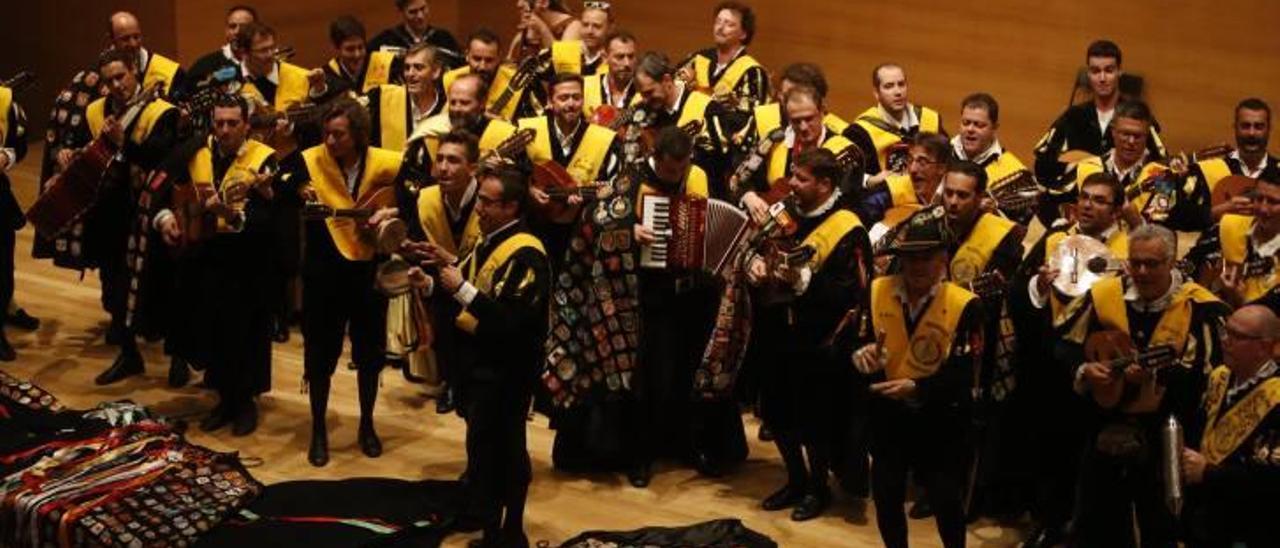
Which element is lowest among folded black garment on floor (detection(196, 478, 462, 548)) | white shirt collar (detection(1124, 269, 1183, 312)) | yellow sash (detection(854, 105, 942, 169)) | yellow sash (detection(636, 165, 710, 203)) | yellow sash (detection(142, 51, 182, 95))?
folded black garment on floor (detection(196, 478, 462, 548))

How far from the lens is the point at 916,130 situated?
8.89 meters

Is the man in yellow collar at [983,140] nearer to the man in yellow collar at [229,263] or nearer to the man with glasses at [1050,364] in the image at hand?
the man with glasses at [1050,364]

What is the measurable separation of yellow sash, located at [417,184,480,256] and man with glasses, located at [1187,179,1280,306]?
9.67 ft

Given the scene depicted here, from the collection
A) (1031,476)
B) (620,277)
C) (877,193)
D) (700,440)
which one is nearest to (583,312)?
(620,277)

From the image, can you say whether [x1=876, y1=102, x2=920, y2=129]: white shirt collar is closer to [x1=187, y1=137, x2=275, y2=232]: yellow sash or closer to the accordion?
the accordion

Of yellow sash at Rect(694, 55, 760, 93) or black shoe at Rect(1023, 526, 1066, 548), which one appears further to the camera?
yellow sash at Rect(694, 55, 760, 93)

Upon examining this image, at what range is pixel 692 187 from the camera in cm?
756

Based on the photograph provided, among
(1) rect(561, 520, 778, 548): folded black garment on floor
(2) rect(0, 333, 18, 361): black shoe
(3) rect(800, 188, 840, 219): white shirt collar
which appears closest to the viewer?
(1) rect(561, 520, 778, 548): folded black garment on floor

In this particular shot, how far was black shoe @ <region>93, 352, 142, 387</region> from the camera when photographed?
29.4 ft

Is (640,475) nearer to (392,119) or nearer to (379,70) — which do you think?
(392,119)

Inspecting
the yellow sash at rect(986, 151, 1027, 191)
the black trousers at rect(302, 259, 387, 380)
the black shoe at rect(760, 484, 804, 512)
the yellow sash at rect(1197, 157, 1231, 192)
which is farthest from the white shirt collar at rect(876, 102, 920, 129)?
the black trousers at rect(302, 259, 387, 380)

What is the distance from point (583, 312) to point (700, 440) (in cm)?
81

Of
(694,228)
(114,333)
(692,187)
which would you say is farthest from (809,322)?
(114,333)

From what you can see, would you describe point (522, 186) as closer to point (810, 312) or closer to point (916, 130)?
point (810, 312)
